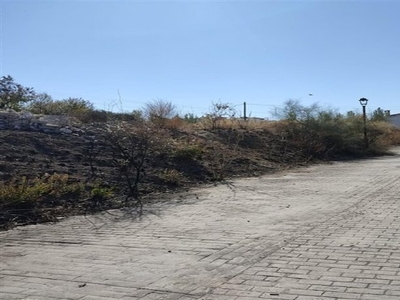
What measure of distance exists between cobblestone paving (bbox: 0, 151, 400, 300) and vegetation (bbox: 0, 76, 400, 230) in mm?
1147

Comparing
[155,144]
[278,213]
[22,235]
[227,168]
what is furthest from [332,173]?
[22,235]

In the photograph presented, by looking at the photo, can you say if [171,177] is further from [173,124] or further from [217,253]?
[173,124]

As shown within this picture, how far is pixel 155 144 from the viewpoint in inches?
618

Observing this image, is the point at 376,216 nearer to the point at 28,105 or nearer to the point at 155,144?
the point at 155,144

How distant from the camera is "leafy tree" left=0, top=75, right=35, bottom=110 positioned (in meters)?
22.9

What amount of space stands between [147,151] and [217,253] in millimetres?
8431

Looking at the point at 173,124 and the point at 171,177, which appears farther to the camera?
the point at 173,124

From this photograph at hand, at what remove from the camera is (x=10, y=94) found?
23.3 metres

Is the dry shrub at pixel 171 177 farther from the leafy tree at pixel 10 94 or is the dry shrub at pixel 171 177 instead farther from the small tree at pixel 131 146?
the leafy tree at pixel 10 94

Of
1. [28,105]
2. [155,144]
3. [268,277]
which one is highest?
[28,105]

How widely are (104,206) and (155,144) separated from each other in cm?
432

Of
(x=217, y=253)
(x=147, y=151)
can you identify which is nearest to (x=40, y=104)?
(x=147, y=151)

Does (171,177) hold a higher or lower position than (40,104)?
lower


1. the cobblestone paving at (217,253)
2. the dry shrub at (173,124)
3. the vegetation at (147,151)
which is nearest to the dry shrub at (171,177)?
the vegetation at (147,151)
